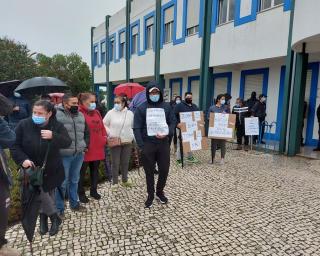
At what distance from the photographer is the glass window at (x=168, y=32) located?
16406mm

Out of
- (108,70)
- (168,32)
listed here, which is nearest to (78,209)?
(168,32)

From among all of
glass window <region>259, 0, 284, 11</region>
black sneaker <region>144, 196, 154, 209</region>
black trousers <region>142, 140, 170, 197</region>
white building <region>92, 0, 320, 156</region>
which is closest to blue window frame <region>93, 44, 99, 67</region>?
white building <region>92, 0, 320, 156</region>

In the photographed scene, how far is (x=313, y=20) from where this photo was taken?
7238 mm

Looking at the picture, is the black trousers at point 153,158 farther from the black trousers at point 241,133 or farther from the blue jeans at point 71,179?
the black trousers at point 241,133

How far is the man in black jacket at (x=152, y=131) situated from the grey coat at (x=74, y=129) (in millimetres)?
824

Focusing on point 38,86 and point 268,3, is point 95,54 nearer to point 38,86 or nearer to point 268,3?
point 268,3

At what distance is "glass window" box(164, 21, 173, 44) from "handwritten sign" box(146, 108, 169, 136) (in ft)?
42.3

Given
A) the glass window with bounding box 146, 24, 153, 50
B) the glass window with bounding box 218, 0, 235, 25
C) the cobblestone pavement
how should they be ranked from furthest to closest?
the glass window with bounding box 146, 24, 153, 50
the glass window with bounding box 218, 0, 235, 25
the cobblestone pavement

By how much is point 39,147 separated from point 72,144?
0.73 meters

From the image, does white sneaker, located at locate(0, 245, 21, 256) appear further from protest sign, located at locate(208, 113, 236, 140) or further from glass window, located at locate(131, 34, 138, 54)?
glass window, located at locate(131, 34, 138, 54)

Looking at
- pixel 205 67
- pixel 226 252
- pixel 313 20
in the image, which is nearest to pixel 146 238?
pixel 226 252

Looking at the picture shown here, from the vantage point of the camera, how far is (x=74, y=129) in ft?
13.8

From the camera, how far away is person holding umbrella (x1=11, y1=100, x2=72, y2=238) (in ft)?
10.9

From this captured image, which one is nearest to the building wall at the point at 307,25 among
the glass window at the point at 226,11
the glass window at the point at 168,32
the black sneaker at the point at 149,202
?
the glass window at the point at 226,11
